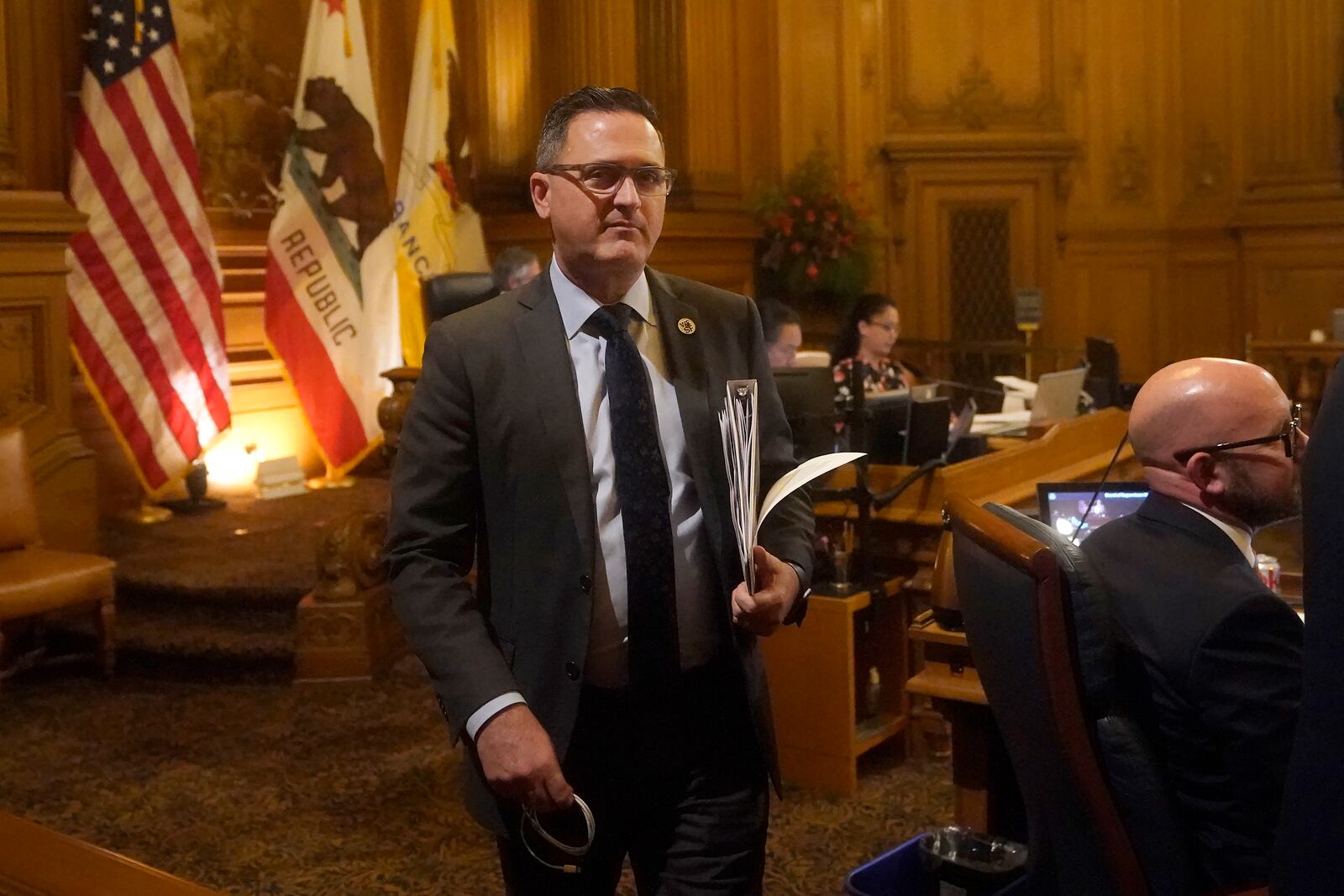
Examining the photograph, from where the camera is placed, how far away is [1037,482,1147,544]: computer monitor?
2.92 meters

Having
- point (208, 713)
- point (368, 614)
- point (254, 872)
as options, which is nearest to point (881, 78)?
point (368, 614)

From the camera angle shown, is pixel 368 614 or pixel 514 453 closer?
pixel 514 453

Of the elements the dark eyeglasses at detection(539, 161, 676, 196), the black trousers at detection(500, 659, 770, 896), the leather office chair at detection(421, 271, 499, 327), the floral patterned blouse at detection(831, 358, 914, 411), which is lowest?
the black trousers at detection(500, 659, 770, 896)

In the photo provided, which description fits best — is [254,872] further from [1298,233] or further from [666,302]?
[1298,233]

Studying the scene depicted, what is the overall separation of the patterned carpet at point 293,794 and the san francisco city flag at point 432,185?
2703mm

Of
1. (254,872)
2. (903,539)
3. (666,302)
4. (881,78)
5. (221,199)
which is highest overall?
(881,78)

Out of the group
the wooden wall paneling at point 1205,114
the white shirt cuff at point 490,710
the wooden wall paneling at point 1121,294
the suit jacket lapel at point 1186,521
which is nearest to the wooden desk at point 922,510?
the suit jacket lapel at point 1186,521

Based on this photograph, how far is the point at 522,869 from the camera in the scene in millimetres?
1735

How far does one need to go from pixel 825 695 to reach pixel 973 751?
1.11 metres

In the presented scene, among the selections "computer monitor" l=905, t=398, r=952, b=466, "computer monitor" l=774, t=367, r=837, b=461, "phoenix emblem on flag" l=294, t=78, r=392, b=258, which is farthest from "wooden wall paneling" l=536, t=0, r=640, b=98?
"computer monitor" l=774, t=367, r=837, b=461

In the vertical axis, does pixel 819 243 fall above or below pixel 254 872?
above

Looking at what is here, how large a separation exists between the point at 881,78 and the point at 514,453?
820 cm

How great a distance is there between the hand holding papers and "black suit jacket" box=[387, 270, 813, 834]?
77 mm

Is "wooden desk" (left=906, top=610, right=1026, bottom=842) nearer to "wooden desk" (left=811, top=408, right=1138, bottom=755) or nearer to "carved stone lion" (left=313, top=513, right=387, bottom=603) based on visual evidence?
"wooden desk" (left=811, top=408, right=1138, bottom=755)
